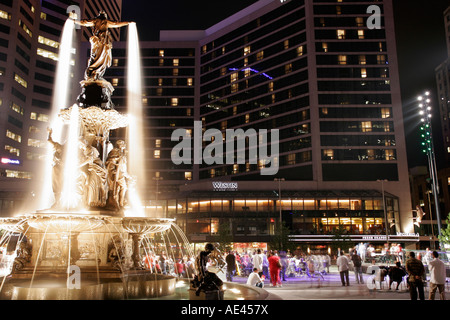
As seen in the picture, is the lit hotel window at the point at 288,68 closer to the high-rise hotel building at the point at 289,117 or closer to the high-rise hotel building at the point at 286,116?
the high-rise hotel building at the point at 289,117

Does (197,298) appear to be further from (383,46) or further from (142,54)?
(142,54)

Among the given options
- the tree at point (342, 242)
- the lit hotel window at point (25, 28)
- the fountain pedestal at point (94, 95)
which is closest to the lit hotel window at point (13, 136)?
the lit hotel window at point (25, 28)

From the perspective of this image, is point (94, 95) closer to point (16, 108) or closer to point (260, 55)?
point (260, 55)

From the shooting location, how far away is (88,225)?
32.4 ft

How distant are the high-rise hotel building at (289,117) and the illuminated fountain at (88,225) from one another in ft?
131

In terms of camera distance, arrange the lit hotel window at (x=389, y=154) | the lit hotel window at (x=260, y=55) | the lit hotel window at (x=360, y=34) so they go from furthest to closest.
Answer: the lit hotel window at (x=260, y=55) → the lit hotel window at (x=360, y=34) → the lit hotel window at (x=389, y=154)

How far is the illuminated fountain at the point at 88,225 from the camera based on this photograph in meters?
9.25

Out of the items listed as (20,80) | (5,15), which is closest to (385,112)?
(20,80)

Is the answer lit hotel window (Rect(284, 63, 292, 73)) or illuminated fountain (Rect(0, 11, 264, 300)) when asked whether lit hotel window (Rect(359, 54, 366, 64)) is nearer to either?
lit hotel window (Rect(284, 63, 292, 73))

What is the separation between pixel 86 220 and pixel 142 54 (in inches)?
3561

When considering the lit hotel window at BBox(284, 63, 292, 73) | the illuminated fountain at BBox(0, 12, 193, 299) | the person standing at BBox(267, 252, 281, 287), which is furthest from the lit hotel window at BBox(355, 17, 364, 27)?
the illuminated fountain at BBox(0, 12, 193, 299)

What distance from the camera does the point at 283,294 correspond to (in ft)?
49.8

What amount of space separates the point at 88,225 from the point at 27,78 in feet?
288

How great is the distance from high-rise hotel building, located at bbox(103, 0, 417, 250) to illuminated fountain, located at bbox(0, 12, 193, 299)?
40.1 meters
